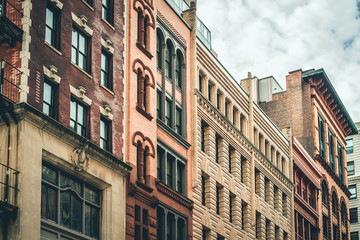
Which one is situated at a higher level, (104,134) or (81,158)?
(104,134)

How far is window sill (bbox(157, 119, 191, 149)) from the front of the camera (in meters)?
46.8

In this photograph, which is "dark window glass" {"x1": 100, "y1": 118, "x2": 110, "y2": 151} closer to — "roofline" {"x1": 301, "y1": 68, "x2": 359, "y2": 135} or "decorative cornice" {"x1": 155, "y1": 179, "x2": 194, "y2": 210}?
"decorative cornice" {"x1": 155, "y1": 179, "x2": 194, "y2": 210}

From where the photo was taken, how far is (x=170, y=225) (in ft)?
153

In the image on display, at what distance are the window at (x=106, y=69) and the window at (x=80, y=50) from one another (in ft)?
5.14

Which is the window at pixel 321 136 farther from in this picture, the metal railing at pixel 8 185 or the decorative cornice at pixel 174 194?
the metal railing at pixel 8 185

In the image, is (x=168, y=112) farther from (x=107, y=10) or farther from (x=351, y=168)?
(x=351, y=168)

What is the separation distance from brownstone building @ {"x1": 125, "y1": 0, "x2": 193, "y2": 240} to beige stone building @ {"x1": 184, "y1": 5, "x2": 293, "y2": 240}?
1.33 meters

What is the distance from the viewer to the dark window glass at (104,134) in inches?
1572

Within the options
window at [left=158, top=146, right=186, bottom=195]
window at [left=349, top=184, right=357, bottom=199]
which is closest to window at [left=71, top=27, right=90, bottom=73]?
window at [left=158, top=146, right=186, bottom=195]

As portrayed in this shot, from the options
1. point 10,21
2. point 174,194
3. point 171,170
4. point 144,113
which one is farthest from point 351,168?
point 10,21

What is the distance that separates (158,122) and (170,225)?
6186mm

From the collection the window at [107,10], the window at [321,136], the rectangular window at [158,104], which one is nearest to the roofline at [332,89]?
the window at [321,136]

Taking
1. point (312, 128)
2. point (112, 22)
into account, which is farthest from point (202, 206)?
point (312, 128)

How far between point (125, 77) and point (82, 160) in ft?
26.3
